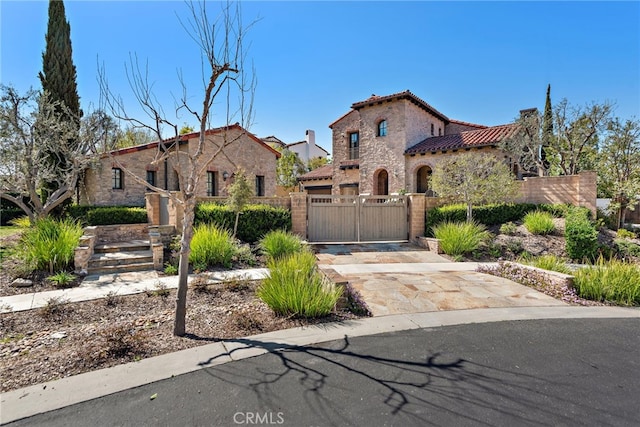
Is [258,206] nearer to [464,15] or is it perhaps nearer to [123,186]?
[464,15]

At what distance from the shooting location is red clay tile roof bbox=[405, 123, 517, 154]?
17250 millimetres

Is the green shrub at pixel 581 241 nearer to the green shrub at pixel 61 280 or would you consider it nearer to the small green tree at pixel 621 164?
the small green tree at pixel 621 164

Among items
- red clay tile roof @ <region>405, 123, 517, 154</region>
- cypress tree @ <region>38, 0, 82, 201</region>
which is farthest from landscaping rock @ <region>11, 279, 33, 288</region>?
red clay tile roof @ <region>405, 123, 517, 154</region>

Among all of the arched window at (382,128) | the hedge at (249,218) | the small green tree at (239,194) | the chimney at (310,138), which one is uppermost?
the chimney at (310,138)

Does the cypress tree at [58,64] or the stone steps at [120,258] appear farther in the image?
the cypress tree at [58,64]

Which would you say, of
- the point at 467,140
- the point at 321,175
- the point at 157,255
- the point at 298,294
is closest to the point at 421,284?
the point at 298,294

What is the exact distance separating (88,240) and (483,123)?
27.1 m

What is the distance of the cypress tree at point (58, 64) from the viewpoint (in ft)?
45.4

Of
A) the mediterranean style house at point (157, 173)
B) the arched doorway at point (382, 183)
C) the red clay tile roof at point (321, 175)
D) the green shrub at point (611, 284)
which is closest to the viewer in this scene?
the green shrub at point (611, 284)

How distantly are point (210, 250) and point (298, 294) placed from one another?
Answer: 13.0 ft

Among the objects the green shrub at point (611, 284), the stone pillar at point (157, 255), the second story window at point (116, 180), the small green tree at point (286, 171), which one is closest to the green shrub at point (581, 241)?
the green shrub at point (611, 284)

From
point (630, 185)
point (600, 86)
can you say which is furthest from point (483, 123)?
point (630, 185)

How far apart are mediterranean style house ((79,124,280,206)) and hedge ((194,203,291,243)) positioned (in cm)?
399

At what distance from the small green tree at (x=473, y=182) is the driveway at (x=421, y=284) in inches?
133
